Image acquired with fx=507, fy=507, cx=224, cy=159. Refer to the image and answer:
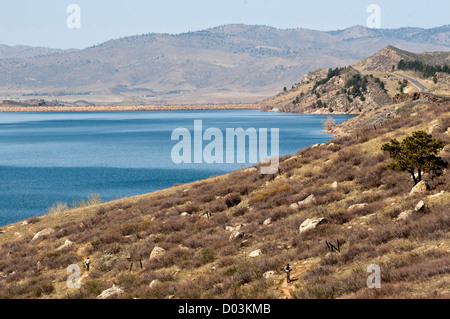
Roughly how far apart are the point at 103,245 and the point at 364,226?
1247 centimetres

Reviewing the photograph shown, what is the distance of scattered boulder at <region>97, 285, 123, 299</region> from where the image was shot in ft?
56.3

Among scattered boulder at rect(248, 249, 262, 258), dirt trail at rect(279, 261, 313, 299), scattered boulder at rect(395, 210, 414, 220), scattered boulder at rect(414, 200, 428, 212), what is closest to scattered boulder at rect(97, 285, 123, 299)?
scattered boulder at rect(248, 249, 262, 258)

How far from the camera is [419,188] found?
67.3ft

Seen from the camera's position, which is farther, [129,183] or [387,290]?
[129,183]

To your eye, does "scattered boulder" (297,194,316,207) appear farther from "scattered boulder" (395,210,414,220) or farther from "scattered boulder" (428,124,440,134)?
"scattered boulder" (428,124,440,134)

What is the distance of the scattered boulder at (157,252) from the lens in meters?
21.1

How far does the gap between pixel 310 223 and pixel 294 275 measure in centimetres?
451

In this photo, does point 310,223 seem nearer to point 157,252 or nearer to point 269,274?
point 269,274

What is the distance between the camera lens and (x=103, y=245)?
24375mm

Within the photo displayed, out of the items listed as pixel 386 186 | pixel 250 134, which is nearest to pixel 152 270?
pixel 386 186

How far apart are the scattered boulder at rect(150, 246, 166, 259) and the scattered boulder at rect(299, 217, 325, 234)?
19.3 ft

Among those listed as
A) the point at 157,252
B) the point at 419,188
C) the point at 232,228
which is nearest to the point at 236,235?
the point at 232,228

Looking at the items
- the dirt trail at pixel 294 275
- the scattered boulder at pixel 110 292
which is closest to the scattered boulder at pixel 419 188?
the dirt trail at pixel 294 275
